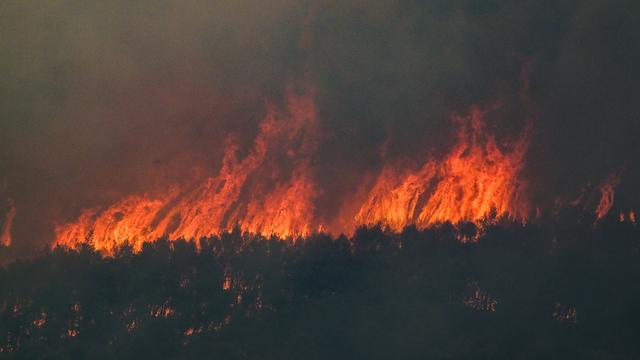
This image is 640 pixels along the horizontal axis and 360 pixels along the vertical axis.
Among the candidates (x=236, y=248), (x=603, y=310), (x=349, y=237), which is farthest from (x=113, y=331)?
(x=603, y=310)

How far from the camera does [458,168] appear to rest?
1794 inches

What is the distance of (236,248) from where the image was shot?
4375 cm

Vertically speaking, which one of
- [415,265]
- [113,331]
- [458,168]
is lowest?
[113,331]

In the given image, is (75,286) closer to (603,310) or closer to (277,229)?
(277,229)

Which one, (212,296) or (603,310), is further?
(212,296)

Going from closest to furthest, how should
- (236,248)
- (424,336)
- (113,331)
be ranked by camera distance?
(424,336) < (113,331) < (236,248)

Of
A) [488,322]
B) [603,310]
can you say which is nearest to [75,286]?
[488,322]

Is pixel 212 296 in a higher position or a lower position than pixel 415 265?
lower

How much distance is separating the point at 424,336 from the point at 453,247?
6051 mm

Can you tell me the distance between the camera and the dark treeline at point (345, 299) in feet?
126

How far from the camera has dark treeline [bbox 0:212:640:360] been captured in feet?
126

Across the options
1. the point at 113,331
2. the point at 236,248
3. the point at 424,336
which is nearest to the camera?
the point at 424,336

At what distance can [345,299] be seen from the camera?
1634 inches

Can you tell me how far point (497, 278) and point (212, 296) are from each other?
13211 mm
